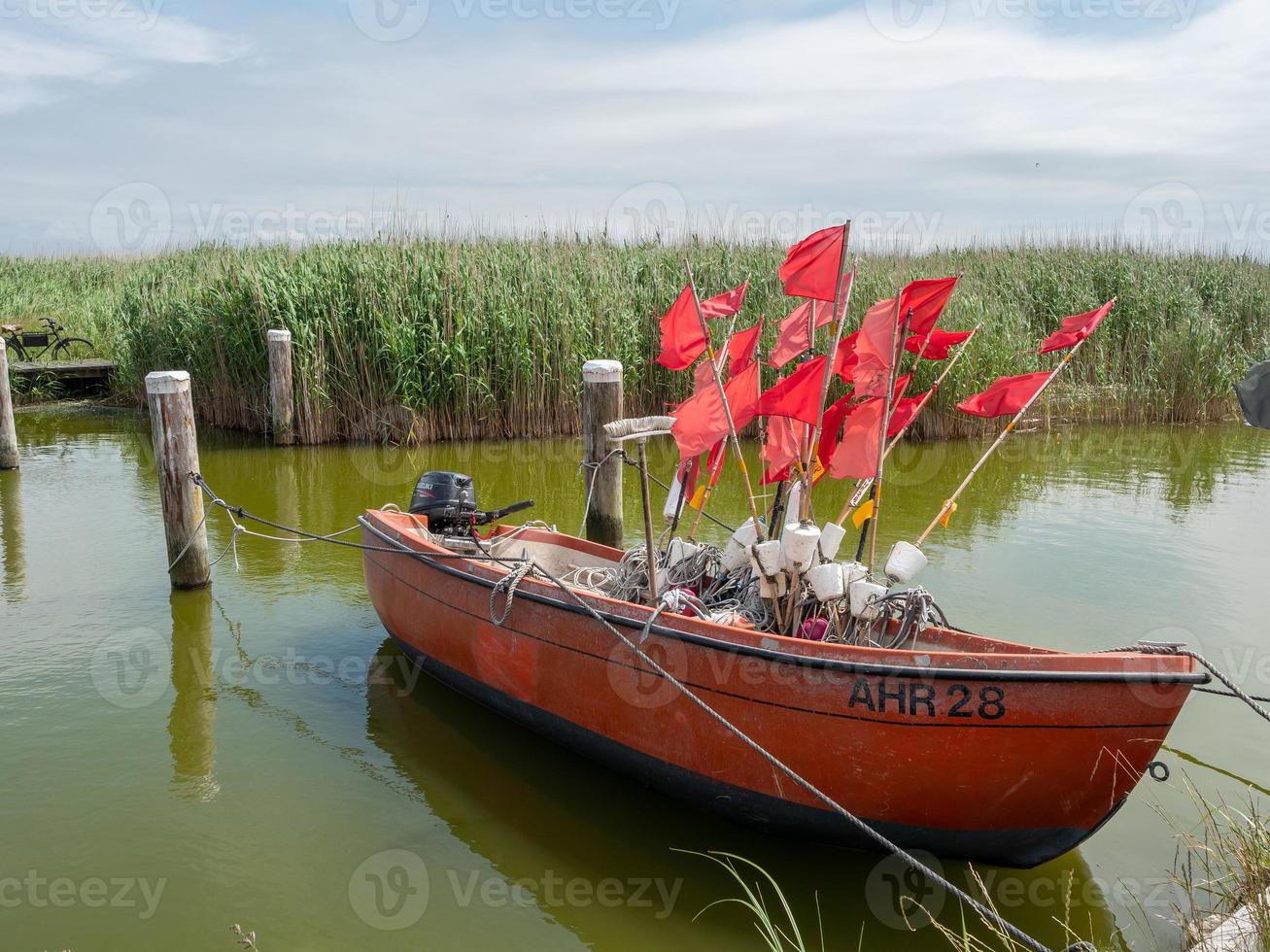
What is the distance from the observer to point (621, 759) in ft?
14.8

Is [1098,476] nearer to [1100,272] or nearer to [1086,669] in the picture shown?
[1100,272]

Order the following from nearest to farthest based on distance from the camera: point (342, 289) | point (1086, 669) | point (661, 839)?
point (1086, 669), point (661, 839), point (342, 289)

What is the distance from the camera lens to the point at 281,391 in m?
11.5

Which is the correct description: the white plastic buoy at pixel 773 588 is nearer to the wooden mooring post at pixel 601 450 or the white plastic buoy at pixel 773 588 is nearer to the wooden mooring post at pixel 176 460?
the wooden mooring post at pixel 601 450

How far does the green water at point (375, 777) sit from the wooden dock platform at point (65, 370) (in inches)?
303

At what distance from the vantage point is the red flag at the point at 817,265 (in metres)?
4.10

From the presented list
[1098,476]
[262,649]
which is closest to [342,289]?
[262,649]

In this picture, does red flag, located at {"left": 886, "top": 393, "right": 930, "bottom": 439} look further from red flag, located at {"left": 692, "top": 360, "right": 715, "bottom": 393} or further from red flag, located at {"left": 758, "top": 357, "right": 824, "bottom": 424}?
red flag, located at {"left": 692, "top": 360, "right": 715, "bottom": 393}

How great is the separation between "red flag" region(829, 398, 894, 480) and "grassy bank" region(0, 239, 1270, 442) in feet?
24.6

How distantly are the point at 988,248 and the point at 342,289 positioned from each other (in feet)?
43.2

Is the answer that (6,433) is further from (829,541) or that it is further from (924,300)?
(924,300)

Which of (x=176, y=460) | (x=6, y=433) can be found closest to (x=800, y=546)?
(x=176, y=460)

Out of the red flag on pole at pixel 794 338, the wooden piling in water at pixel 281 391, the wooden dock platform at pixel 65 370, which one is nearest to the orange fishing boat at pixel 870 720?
the red flag on pole at pixel 794 338

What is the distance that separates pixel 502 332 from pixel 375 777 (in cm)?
749
